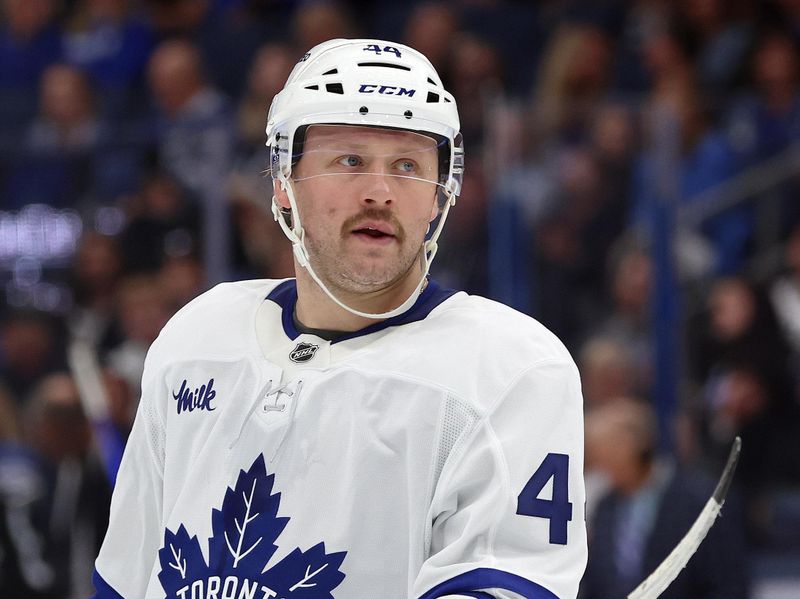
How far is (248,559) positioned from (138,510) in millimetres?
298

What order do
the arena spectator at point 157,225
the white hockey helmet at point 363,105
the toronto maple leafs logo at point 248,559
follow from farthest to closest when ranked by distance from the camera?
the arena spectator at point 157,225, the white hockey helmet at point 363,105, the toronto maple leafs logo at point 248,559

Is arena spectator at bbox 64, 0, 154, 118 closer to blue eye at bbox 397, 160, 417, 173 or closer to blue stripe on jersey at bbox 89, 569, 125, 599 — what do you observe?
blue stripe on jersey at bbox 89, 569, 125, 599

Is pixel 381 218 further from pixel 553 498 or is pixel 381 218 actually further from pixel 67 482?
pixel 67 482

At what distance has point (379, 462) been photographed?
5.54ft

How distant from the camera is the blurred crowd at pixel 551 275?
3.91 metres

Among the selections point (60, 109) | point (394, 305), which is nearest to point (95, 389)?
point (60, 109)

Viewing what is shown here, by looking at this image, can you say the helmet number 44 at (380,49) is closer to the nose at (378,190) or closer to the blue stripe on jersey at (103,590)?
Answer: the nose at (378,190)

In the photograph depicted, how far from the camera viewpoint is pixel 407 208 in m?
1.81

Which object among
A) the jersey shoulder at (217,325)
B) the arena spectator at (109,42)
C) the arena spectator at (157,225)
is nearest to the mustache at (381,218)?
the jersey shoulder at (217,325)

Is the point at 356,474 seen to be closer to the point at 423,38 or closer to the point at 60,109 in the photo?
the point at 60,109

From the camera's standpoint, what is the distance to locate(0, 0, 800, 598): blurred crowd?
154 inches

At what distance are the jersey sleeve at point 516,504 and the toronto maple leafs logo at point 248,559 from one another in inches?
5.5

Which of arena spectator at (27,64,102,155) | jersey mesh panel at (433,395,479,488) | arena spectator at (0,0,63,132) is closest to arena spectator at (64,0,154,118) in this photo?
arena spectator at (0,0,63,132)

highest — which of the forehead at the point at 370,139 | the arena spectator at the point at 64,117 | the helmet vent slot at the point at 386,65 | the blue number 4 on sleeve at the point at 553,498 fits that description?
the arena spectator at the point at 64,117
